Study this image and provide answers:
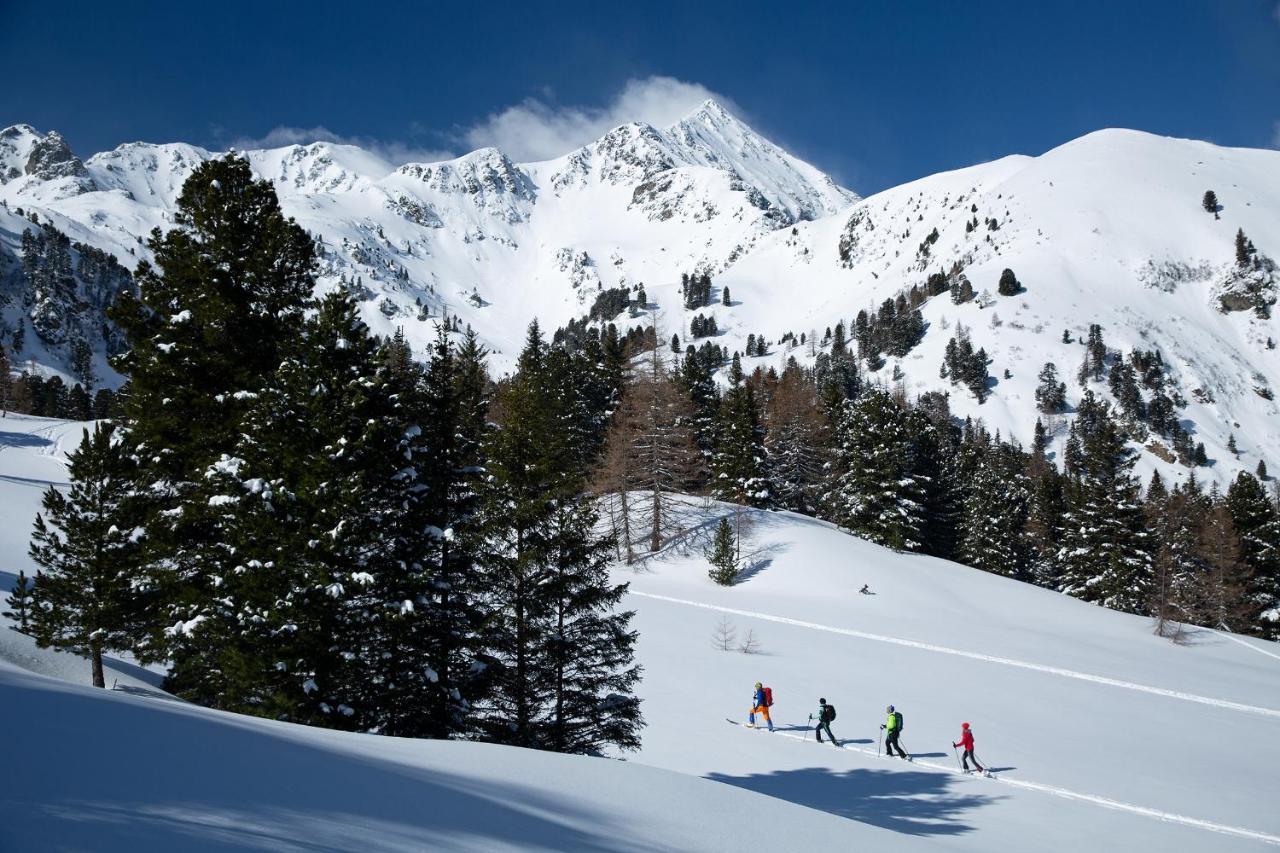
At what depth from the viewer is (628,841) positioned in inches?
251

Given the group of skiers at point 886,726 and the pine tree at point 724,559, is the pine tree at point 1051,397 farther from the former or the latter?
the group of skiers at point 886,726

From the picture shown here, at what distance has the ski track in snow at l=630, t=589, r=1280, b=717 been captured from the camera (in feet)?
84.8

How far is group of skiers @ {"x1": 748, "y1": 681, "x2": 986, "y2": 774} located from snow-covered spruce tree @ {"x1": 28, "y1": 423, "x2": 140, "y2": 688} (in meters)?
15.3

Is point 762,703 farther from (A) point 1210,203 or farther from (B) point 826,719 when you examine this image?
(A) point 1210,203

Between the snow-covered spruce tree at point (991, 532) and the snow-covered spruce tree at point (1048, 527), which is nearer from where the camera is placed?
the snow-covered spruce tree at point (991, 532)

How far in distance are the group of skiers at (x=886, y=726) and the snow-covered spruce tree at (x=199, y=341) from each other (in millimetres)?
14237

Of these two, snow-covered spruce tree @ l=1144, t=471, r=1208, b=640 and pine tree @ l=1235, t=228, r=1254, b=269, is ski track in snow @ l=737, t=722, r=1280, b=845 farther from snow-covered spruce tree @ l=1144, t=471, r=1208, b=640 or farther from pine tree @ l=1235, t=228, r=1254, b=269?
pine tree @ l=1235, t=228, r=1254, b=269

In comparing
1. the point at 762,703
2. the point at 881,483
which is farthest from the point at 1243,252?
the point at 762,703

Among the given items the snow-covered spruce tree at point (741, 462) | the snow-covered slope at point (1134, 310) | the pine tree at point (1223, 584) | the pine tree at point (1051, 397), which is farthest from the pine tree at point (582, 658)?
the pine tree at point (1051, 397)

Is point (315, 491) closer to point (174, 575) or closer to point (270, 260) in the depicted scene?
point (174, 575)

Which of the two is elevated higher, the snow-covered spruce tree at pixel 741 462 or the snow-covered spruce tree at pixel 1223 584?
the snow-covered spruce tree at pixel 741 462

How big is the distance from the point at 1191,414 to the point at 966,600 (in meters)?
144

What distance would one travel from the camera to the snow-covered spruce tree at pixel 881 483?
4516cm

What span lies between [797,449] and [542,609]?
4663 centimetres
